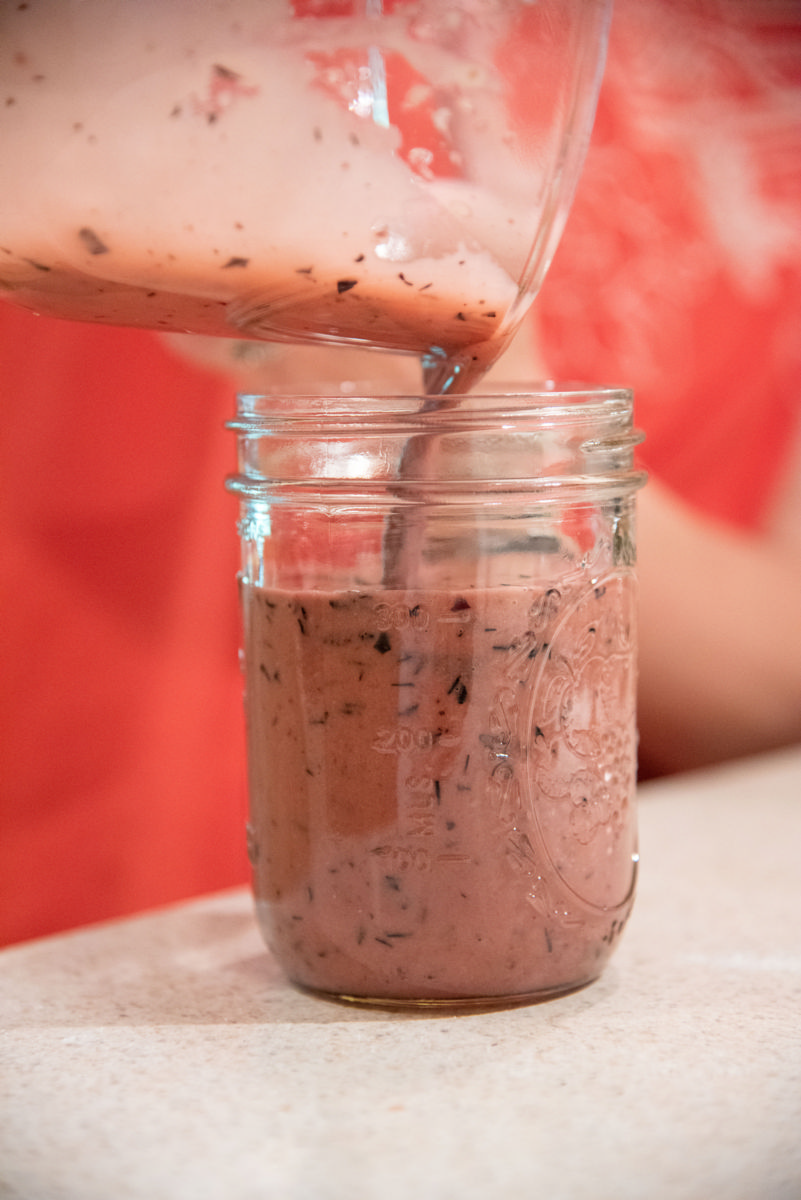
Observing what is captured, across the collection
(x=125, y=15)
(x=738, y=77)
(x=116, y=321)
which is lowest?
(x=116, y=321)

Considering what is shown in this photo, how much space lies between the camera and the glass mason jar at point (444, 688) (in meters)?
0.64

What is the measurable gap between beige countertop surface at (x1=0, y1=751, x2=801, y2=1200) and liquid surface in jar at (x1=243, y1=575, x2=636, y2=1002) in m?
0.04

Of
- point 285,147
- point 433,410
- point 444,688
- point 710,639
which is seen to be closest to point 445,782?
point 444,688

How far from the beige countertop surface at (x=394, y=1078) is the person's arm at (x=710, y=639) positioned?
0.43 metres

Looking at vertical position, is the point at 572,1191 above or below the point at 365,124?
below

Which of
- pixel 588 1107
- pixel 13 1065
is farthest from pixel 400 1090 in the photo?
pixel 13 1065

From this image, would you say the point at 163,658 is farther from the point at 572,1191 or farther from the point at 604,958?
the point at 572,1191

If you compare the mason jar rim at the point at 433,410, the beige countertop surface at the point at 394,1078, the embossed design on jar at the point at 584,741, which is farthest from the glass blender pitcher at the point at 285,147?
the beige countertop surface at the point at 394,1078

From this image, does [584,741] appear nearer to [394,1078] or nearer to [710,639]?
[394,1078]

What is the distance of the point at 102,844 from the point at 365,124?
0.62 m

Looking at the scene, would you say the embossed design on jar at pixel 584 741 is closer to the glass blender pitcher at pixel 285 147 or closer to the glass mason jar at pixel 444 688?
the glass mason jar at pixel 444 688

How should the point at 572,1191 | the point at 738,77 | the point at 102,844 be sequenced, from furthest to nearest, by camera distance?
the point at 738,77
the point at 102,844
the point at 572,1191

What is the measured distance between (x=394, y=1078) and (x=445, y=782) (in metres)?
0.14

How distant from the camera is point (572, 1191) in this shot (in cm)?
50
